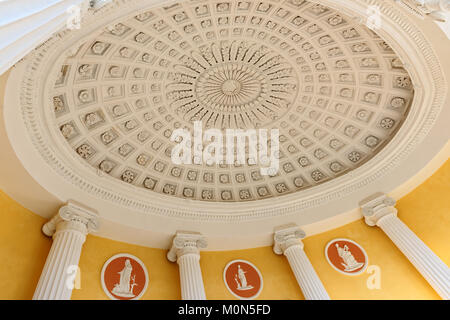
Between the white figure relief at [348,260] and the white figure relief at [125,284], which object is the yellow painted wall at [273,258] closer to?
the white figure relief at [348,260]

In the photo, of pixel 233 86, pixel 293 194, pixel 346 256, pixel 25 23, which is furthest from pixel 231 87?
pixel 25 23

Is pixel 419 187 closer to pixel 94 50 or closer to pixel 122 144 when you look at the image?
pixel 122 144

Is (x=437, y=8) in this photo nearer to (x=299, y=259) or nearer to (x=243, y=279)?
(x=299, y=259)

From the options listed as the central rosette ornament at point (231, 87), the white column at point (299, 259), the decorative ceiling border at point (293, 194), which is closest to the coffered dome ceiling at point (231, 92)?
the central rosette ornament at point (231, 87)

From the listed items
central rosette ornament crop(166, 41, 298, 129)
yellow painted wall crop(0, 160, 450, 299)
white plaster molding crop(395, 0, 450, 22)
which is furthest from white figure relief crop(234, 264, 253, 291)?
white plaster molding crop(395, 0, 450, 22)

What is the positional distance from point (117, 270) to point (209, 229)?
3.45 metres

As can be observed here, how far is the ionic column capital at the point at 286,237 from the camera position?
12.6 metres

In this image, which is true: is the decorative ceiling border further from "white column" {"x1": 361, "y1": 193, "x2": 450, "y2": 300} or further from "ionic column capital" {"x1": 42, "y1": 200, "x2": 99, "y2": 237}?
"white column" {"x1": 361, "y1": 193, "x2": 450, "y2": 300}

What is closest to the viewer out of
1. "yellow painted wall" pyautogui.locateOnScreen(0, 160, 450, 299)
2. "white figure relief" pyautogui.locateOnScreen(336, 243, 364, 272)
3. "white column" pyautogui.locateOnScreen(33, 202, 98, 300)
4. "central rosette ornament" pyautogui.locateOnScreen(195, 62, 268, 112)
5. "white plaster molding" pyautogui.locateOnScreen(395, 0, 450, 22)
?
"white plaster molding" pyautogui.locateOnScreen(395, 0, 450, 22)

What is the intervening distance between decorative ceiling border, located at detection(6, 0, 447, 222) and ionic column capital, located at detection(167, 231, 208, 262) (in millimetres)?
829

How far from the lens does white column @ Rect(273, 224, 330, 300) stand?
35.9 ft

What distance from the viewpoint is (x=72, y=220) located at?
10391 millimetres

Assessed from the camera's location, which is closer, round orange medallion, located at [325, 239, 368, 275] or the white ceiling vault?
the white ceiling vault

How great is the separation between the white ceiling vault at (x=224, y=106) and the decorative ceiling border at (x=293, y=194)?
0.12 feet
